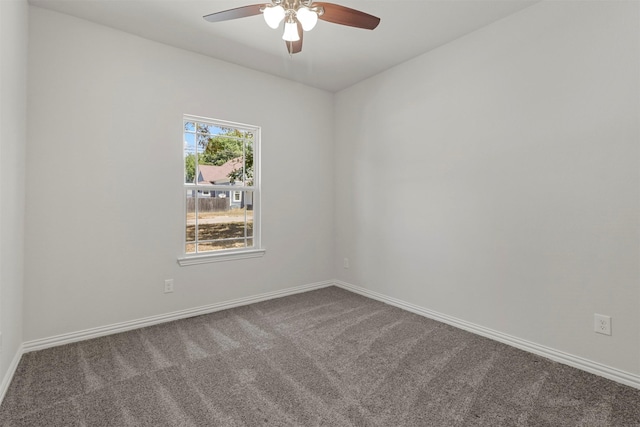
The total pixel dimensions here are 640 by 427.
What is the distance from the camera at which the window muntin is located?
3.26m

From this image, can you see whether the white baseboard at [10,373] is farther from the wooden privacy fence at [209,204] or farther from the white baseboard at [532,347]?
the white baseboard at [532,347]

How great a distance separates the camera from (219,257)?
133 inches

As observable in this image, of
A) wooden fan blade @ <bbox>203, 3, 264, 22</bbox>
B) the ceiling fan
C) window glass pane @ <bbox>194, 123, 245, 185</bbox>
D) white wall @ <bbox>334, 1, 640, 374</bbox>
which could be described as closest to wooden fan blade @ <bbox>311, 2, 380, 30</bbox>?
the ceiling fan

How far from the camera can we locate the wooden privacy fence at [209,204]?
327 centimetres

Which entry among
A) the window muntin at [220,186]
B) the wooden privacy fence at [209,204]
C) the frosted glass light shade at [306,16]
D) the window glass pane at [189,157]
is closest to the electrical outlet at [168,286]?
the window muntin at [220,186]

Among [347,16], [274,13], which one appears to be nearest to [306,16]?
[274,13]

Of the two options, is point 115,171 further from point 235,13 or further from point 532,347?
point 532,347

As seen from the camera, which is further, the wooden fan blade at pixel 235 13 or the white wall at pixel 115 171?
the white wall at pixel 115 171

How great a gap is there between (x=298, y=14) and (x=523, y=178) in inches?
80.8

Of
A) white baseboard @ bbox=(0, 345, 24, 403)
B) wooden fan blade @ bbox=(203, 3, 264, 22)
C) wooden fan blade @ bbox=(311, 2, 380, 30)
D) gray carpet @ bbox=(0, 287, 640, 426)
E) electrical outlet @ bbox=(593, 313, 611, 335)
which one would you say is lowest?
gray carpet @ bbox=(0, 287, 640, 426)

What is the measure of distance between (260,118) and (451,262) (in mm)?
2567

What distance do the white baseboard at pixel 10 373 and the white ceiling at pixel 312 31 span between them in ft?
8.50

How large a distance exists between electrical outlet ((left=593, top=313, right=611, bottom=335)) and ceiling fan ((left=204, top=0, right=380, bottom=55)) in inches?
95.9

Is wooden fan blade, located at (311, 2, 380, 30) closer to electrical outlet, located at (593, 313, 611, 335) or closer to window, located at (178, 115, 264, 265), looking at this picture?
window, located at (178, 115, 264, 265)
